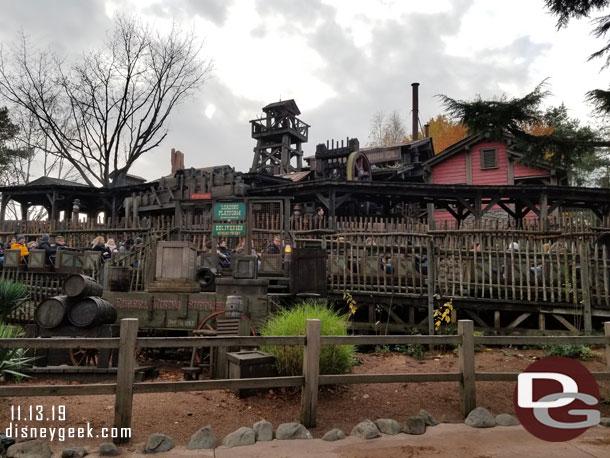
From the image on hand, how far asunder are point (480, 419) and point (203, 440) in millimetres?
3111

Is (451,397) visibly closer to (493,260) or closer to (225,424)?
(225,424)

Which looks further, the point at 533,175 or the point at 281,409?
the point at 533,175

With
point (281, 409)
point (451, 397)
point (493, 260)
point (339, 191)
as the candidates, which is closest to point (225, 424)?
point (281, 409)

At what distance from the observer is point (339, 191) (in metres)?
19.3

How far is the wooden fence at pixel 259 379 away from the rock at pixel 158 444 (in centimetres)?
34

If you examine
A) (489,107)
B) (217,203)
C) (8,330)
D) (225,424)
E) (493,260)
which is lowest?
(225,424)

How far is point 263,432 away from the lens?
14.4ft

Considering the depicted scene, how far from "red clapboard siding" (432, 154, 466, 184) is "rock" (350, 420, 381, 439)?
2236 cm

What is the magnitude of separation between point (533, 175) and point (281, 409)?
22.1 meters

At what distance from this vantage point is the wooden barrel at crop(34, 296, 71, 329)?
7.42 metres

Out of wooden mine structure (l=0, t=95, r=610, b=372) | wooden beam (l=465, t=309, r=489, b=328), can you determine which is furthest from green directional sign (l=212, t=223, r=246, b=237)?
wooden beam (l=465, t=309, r=489, b=328)

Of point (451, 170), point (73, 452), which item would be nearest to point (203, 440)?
point (73, 452)

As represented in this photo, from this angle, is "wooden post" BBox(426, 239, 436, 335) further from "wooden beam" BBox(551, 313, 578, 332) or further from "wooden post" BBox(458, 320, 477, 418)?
"wooden post" BBox(458, 320, 477, 418)

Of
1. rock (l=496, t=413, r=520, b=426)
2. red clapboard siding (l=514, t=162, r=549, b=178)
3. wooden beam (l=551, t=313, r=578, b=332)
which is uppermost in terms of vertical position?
red clapboard siding (l=514, t=162, r=549, b=178)
